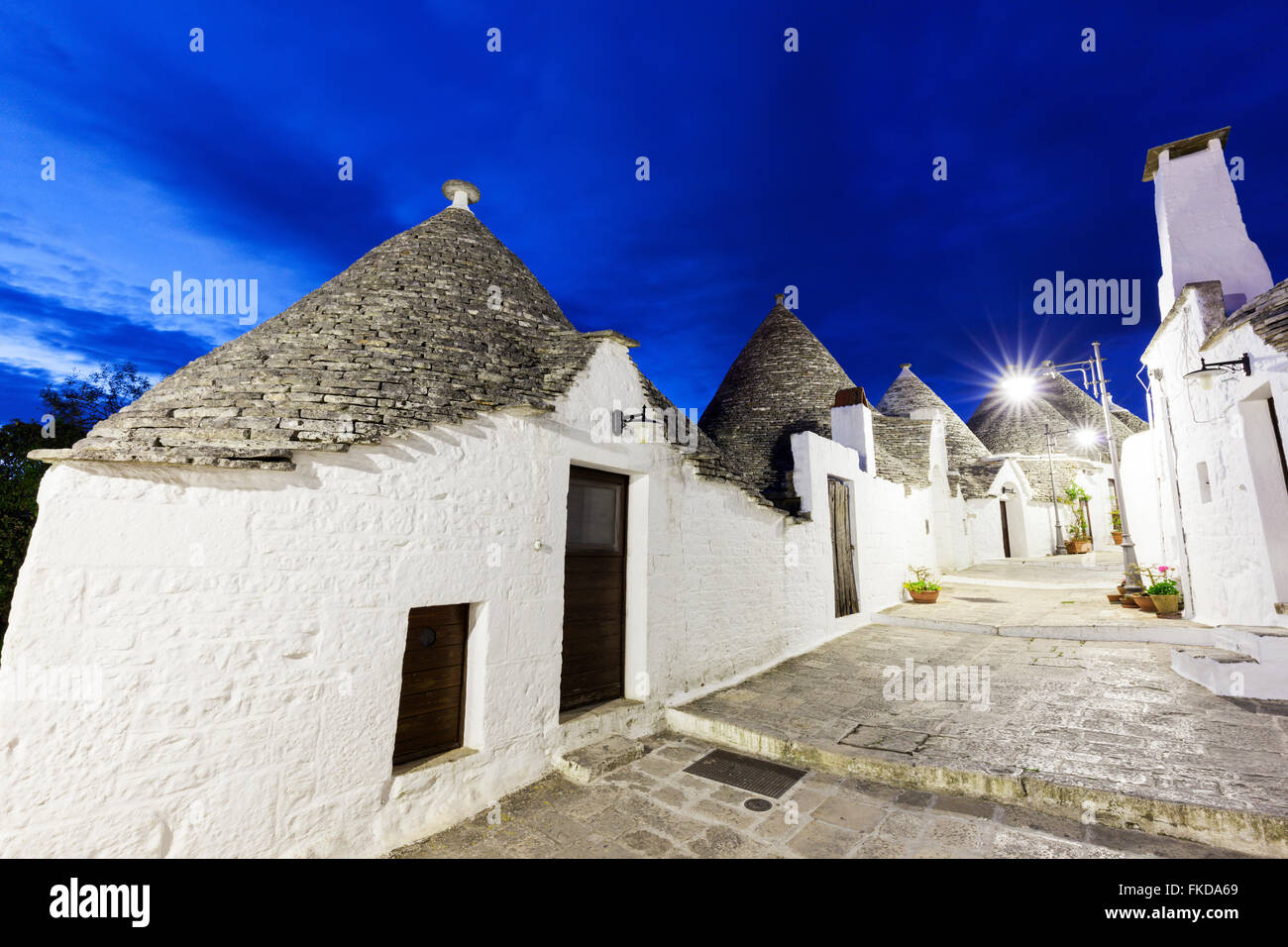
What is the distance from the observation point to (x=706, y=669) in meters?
6.15

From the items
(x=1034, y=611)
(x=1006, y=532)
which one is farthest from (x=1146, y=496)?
(x=1006, y=532)

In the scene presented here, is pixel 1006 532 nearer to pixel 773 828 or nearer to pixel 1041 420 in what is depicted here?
pixel 1041 420

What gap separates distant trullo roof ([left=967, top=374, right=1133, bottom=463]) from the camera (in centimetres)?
2653

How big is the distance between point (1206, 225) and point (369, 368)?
11401 millimetres

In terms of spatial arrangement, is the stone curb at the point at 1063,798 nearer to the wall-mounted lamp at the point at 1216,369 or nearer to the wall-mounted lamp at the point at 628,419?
the wall-mounted lamp at the point at 628,419

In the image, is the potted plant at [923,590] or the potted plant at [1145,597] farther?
the potted plant at [923,590]

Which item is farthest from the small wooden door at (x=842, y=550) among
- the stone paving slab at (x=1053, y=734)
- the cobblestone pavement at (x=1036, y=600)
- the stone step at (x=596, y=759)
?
the stone step at (x=596, y=759)

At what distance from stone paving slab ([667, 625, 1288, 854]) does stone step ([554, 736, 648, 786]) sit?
34.4 inches

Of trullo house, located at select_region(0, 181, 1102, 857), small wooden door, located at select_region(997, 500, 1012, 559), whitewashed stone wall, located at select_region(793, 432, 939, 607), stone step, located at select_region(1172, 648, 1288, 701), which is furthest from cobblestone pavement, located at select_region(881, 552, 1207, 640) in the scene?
trullo house, located at select_region(0, 181, 1102, 857)

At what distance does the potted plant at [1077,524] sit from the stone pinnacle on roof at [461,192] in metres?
26.8

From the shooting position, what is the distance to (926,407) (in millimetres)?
21828

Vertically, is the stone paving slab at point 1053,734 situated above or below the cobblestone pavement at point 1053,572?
below

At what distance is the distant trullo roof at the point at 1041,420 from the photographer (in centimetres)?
2653
